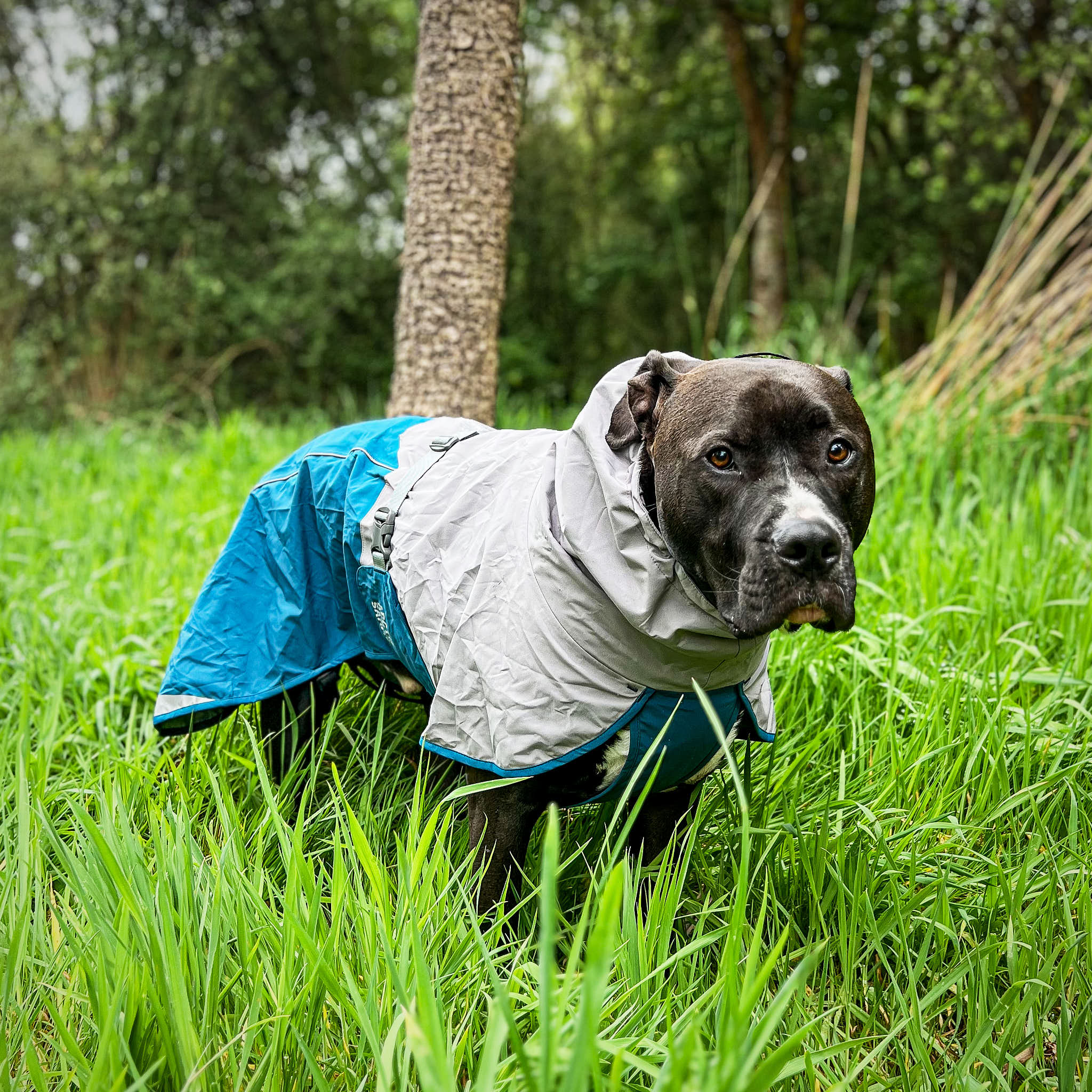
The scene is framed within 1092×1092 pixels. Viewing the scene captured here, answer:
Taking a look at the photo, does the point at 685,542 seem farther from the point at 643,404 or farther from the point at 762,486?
the point at 643,404

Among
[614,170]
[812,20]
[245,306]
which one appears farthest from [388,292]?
[812,20]

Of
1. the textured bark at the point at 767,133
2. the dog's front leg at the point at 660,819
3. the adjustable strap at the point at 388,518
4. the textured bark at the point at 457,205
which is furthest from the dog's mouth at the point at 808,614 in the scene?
the textured bark at the point at 767,133

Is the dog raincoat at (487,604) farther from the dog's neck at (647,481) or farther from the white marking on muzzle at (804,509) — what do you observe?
the white marking on muzzle at (804,509)

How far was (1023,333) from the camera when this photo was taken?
4.16 m

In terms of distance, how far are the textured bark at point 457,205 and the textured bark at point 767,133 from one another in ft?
20.0

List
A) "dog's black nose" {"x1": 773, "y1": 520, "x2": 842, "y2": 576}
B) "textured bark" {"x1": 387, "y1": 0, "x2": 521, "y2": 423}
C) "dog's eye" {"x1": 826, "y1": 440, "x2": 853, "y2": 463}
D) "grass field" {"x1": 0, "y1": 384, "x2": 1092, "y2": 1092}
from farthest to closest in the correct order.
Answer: "textured bark" {"x1": 387, "y1": 0, "x2": 521, "y2": 423} → "dog's eye" {"x1": 826, "y1": 440, "x2": 853, "y2": 463} → "dog's black nose" {"x1": 773, "y1": 520, "x2": 842, "y2": 576} → "grass field" {"x1": 0, "y1": 384, "x2": 1092, "y2": 1092}

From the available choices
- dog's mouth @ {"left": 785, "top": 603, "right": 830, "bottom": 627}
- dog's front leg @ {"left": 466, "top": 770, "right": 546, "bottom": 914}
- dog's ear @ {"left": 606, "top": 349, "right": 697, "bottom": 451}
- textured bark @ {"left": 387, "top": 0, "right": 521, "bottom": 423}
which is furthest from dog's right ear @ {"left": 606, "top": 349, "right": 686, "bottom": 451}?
textured bark @ {"left": 387, "top": 0, "right": 521, "bottom": 423}

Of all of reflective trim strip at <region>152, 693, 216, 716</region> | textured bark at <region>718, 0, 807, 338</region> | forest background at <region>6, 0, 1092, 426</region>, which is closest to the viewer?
reflective trim strip at <region>152, 693, 216, 716</region>

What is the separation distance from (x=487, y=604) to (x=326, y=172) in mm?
11460

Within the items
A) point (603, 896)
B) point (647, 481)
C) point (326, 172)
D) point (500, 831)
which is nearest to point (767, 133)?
point (326, 172)

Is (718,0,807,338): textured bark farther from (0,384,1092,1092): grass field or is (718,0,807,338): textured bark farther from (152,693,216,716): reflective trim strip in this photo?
(152,693,216,716): reflective trim strip

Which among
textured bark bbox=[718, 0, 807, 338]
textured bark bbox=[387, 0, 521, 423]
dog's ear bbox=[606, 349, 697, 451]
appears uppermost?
textured bark bbox=[718, 0, 807, 338]

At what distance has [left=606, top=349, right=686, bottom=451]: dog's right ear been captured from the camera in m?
1.76

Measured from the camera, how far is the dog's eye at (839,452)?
1.66 m
